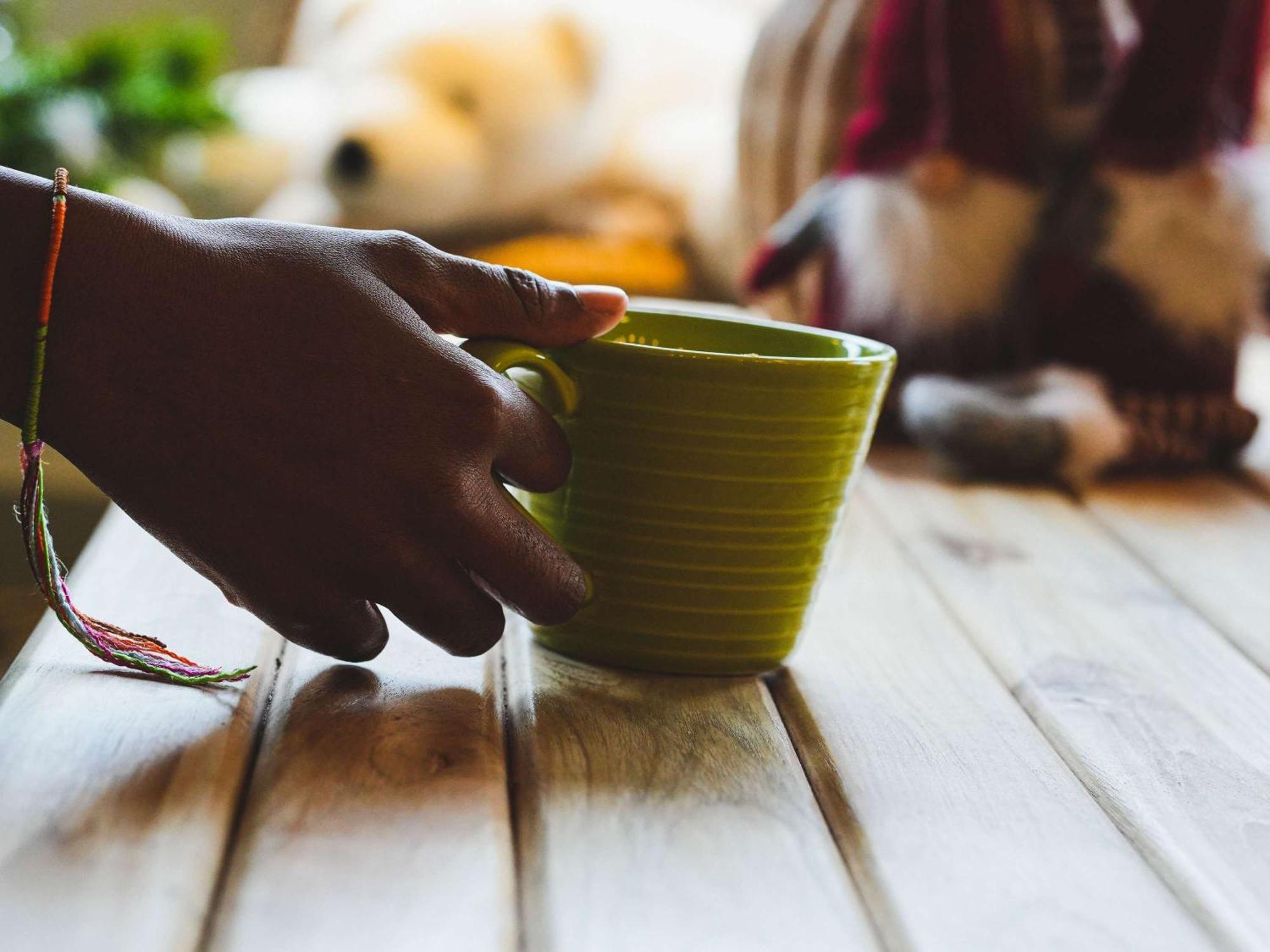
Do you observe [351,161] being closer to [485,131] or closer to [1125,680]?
[485,131]

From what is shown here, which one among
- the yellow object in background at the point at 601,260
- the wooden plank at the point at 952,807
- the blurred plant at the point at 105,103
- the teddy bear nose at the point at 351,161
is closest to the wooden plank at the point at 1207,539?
the wooden plank at the point at 952,807

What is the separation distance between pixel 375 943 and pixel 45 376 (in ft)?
0.70

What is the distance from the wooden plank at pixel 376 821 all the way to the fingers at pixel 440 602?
0.02 meters

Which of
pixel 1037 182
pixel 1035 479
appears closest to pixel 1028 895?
pixel 1035 479

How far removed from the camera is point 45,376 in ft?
1.42

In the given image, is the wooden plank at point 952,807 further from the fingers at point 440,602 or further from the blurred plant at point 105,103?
the blurred plant at point 105,103

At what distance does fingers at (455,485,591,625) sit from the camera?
468 mm

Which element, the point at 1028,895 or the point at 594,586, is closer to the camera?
the point at 1028,895

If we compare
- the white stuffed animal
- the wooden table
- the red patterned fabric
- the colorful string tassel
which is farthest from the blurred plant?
the colorful string tassel

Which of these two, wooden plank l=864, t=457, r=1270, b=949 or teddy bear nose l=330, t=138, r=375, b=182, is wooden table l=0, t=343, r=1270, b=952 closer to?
wooden plank l=864, t=457, r=1270, b=949

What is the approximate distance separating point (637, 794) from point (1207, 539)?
1.83 feet

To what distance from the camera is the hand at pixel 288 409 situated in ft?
1.42

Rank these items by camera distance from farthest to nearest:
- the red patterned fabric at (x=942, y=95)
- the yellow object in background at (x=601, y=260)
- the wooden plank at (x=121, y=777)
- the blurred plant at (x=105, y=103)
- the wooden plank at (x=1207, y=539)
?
the yellow object in background at (x=601, y=260) < the blurred plant at (x=105, y=103) < the red patterned fabric at (x=942, y=95) < the wooden plank at (x=1207, y=539) < the wooden plank at (x=121, y=777)

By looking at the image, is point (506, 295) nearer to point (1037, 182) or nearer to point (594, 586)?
point (594, 586)
